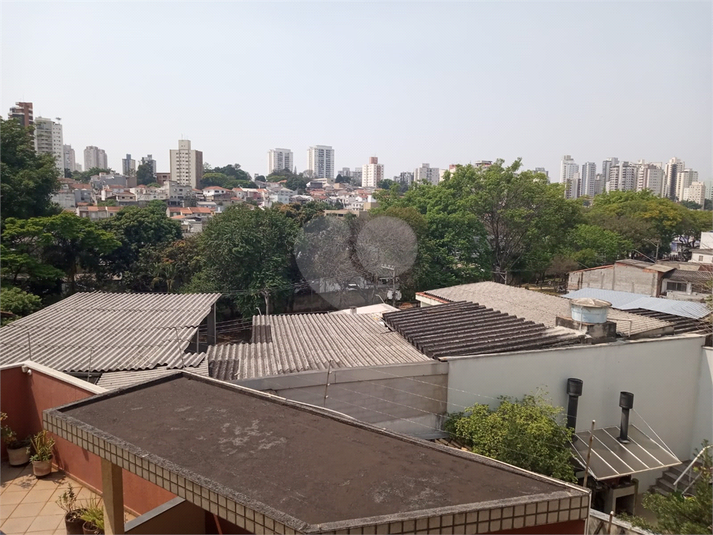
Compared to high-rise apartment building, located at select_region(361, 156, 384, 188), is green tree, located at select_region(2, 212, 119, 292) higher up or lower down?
lower down

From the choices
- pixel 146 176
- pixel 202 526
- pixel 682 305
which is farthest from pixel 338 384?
pixel 146 176

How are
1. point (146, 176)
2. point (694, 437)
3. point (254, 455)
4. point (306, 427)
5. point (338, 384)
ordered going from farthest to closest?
point (146, 176) → point (694, 437) → point (338, 384) → point (306, 427) → point (254, 455)

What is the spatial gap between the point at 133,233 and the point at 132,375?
22.7 m

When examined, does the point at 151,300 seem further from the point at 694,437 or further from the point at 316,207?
the point at 316,207

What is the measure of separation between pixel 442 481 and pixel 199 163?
10105 centimetres

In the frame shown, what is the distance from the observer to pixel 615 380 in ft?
30.9

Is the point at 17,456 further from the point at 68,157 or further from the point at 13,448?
the point at 68,157

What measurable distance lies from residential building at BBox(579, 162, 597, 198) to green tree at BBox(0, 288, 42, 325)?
12059 centimetres

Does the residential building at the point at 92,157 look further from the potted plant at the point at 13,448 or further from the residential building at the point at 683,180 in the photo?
the potted plant at the point at 13,448

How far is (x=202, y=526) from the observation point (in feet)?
15.3

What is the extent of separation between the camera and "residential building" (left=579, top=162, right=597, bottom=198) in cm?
11944

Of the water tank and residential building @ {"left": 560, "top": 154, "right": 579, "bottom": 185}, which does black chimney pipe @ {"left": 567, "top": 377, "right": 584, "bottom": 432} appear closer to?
the water tank

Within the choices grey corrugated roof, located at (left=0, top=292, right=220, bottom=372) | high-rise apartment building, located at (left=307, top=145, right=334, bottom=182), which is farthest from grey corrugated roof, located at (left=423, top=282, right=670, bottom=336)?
high-rise apartment building, located at (left=307, top=145, right=334, bottom=182)

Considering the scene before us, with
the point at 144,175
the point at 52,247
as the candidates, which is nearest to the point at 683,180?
the point at 144,175
